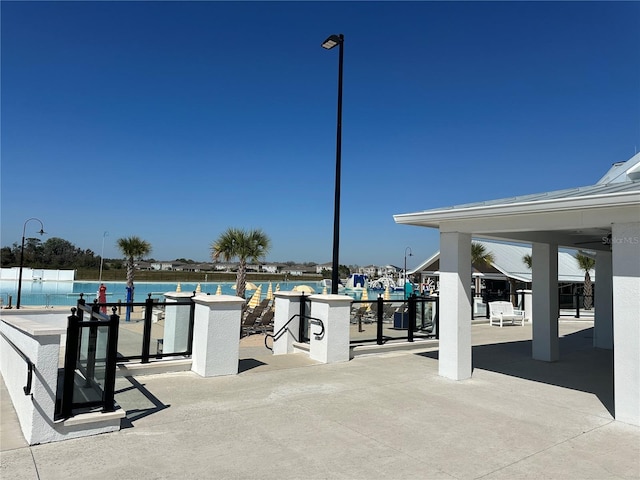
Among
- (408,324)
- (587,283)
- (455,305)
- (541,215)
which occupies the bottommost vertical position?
(408,324)

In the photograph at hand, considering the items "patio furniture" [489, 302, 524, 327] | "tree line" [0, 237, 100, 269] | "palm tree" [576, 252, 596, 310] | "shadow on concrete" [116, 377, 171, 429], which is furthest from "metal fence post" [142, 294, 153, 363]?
"tree line" [0, 237, 100, 269]

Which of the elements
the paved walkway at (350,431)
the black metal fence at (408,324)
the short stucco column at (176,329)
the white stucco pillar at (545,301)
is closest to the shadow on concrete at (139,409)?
the paved walkway at (350,431)

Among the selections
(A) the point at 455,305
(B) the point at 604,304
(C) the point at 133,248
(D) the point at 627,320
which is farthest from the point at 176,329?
(C) the point at 133,248

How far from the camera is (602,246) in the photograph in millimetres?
11555

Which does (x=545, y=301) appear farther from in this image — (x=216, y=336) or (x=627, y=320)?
(x=216, y=336)

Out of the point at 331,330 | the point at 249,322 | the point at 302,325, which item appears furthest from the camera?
the point at 249,322

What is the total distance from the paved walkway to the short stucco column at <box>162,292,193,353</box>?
0.77 metres

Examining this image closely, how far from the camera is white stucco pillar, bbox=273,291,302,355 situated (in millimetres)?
9969

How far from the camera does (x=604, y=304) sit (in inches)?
492

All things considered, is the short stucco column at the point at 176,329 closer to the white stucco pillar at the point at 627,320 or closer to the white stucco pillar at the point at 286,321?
the white stucco pillar at the point at 286,321

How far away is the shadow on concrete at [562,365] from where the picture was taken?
787 cm

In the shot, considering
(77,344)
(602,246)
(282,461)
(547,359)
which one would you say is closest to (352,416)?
(282,461)

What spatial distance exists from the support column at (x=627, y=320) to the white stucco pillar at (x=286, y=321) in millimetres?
6047

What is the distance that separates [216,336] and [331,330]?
252 centimetres
